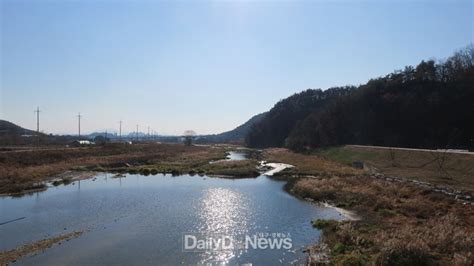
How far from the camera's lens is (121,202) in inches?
1162

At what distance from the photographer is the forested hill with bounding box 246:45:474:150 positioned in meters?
63.7

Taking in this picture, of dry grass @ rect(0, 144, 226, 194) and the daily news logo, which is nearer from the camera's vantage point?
the daily news logo

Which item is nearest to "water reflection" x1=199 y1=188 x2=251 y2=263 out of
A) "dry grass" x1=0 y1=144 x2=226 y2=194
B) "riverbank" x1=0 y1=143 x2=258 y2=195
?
"riverbank" x1=0 y1=143 x2=258 y2=195

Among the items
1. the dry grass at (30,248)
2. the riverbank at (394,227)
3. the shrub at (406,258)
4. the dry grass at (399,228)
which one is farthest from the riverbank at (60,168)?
the shrub at (406,258)

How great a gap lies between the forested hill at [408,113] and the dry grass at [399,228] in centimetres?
3744

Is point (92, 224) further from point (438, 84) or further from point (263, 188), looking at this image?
point (438, 84)

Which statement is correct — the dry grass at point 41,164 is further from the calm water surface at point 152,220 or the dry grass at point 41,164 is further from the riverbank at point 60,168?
the calm water surface at point 152,220

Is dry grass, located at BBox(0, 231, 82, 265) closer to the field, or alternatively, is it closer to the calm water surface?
the calm water surface

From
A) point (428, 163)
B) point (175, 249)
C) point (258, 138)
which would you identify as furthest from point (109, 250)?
point (258, 138)

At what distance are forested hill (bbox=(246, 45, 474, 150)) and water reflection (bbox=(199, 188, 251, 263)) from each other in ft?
139

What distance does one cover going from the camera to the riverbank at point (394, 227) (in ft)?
46.9

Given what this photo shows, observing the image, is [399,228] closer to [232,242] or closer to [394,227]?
[394,227]

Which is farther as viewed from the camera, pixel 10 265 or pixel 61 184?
pixel 61 184

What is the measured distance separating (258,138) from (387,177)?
107784 mm
